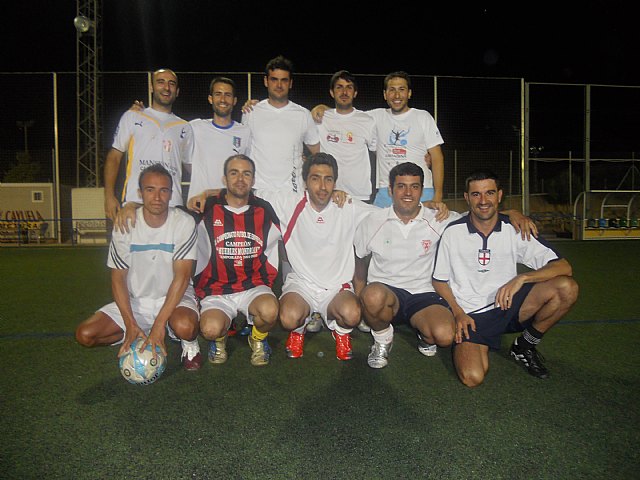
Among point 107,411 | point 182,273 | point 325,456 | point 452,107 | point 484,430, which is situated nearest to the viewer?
point 325,456

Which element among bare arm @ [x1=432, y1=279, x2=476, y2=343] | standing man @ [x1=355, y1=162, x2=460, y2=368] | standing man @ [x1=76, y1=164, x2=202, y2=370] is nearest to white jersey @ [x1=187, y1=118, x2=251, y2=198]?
standing man @ [x1=76, y1=164, x2=202, y2=370]

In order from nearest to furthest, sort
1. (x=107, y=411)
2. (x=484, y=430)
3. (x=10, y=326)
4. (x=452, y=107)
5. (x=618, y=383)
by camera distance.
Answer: (x=484, y=430) → (x=107, y=411) → (x=618, y=383) → (x=10, y=326) → (x=452, y=107)

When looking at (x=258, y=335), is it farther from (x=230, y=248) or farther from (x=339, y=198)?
(x=339, y=198)

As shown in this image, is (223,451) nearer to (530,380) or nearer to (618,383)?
(530,380)

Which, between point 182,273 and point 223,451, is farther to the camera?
point 182,273

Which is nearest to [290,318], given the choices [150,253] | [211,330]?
[211,330]

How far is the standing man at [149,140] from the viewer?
3.93 meters

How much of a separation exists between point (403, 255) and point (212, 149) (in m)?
1.87

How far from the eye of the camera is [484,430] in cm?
225

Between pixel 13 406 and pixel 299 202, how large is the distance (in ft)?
7.14

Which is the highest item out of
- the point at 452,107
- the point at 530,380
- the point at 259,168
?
Result: the point at 452,107

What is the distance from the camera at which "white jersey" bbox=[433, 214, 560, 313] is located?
3.24 m

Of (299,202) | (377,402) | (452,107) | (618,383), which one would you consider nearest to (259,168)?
(299,202)

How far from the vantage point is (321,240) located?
362 cm
